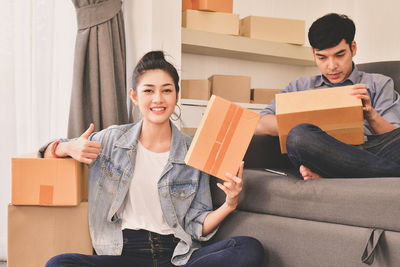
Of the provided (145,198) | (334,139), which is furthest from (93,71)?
(334,139)

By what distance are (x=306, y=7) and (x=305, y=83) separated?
149cm

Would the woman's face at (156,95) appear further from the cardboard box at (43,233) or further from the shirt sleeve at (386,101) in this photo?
the shirt sleeve at (386,101)

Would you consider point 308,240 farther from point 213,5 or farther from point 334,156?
point 213,5

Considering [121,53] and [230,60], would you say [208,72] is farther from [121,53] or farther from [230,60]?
[121,53]

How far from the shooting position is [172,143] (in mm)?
1375

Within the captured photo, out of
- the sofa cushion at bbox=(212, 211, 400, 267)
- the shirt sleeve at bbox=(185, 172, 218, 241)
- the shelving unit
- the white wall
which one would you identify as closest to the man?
the sofa cushion at bbox=(212, 211, 400, 267)

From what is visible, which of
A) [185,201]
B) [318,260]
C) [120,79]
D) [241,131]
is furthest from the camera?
[120,79]

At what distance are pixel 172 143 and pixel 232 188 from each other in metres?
0.28

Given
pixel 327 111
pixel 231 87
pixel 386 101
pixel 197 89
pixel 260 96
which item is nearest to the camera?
pixel 327 111

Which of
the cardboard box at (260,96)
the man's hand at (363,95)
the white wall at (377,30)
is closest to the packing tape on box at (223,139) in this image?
the man's hand at (363,95)

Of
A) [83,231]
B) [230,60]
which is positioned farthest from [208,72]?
[83,231]

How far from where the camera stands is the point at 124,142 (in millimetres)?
1352

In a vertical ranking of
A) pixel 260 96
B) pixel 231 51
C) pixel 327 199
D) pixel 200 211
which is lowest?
pixel 200 211

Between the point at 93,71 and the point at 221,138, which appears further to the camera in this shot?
the point at 93,71
